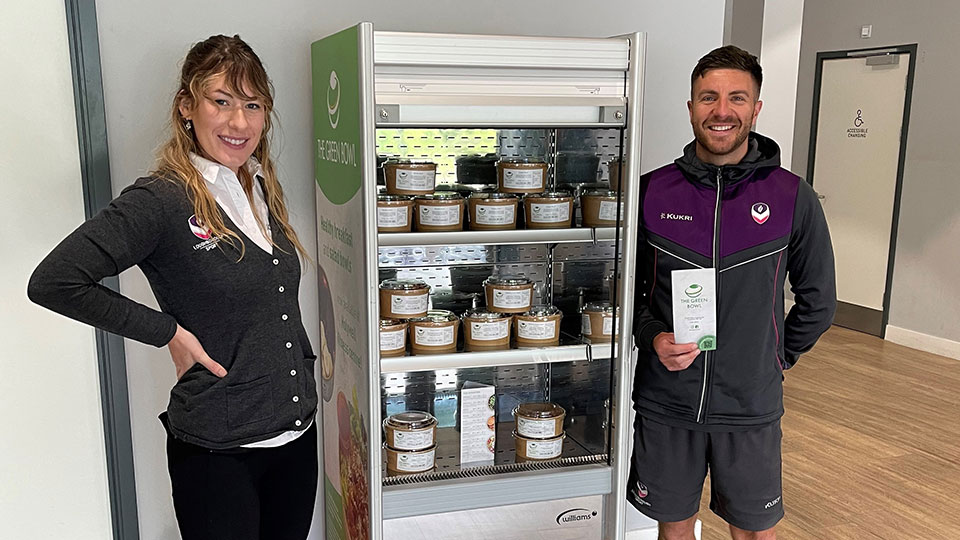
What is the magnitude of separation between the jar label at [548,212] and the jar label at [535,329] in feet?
1.03

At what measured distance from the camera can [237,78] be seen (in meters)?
1.87

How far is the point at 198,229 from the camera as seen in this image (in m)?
1.81

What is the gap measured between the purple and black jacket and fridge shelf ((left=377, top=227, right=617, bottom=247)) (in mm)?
158

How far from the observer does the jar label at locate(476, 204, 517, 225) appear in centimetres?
246

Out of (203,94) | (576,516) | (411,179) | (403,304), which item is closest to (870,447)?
(576,516)

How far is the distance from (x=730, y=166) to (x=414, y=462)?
4.18 ft

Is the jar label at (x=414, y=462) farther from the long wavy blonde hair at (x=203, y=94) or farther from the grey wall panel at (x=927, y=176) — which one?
the grey wall panel at (x=927, y=176)

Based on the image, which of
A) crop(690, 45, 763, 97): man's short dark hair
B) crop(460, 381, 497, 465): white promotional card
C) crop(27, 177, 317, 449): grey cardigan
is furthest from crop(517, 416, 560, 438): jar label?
crop(690, 45, 763, 97): man's short dark hair

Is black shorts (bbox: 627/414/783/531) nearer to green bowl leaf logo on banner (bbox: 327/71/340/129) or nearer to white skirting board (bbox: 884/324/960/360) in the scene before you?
green bowl leaf logo on banner (bbox: 327/71/340/129)

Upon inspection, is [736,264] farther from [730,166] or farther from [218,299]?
[218,299]

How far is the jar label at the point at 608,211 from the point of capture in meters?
2.49

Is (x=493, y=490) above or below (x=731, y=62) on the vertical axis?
below

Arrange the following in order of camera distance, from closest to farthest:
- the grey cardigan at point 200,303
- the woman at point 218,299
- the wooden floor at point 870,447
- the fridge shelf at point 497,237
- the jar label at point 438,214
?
the grey cardigan at point 200,303 < the woman at point 218,299 < the fridge shelf at point 497,237 < the jar label at point 438,214 < the wooden floor at point 870,447

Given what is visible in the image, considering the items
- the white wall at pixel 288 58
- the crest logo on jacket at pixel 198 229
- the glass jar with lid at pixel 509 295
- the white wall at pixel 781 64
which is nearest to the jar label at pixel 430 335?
the glass jar with lid at pixel 509 295
